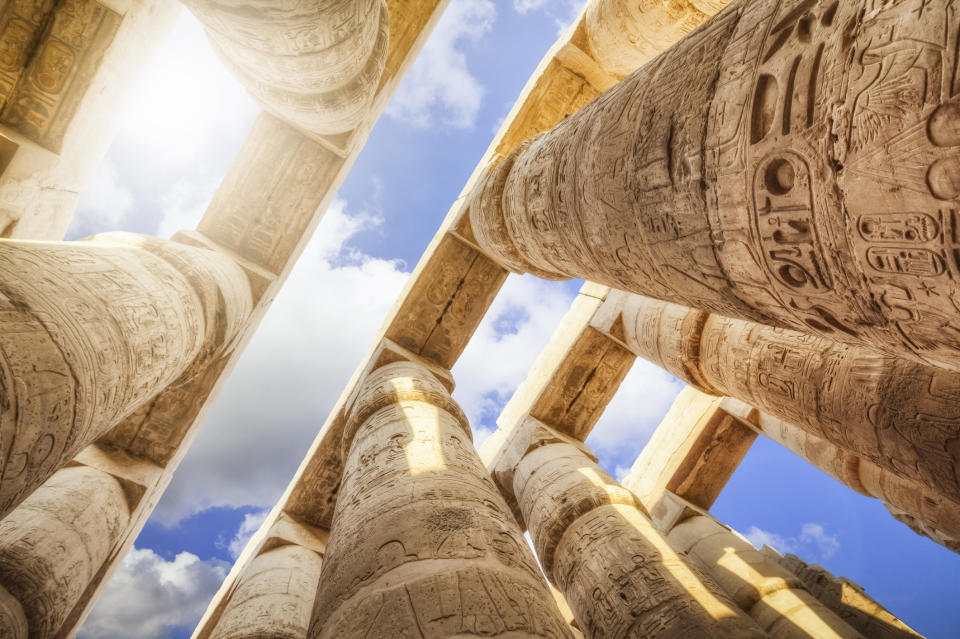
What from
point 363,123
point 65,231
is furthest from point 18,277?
point 363,123

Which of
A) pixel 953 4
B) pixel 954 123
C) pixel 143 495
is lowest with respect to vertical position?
pixel 143 495

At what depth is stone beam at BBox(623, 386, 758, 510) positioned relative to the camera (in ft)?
21.5

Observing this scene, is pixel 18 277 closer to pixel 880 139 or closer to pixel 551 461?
pixel 880 139

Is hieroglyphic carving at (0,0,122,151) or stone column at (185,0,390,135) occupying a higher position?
stone column at (185,0,390,135)

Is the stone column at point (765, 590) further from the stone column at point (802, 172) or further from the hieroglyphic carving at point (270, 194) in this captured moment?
the hieroglyphic carving at point (270, 194)

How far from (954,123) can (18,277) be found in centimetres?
304

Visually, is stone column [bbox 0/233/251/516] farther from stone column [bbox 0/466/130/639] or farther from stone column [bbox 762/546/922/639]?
stone column [bbox 762/546/922/639]

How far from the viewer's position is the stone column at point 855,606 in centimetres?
423

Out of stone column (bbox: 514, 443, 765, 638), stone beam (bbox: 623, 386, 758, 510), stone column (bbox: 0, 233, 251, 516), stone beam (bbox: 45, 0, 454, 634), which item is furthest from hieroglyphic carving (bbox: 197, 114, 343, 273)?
stone beam (bbox: 623, 386, 758, 510)

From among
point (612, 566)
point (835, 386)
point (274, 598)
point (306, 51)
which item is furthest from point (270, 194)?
point (835, 386)

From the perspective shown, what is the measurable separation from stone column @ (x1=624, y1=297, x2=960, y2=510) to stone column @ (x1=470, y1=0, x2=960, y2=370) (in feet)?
5.25

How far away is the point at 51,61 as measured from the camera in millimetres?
3998

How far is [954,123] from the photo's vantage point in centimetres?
83

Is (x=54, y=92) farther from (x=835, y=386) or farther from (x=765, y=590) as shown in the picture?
(x=765, y=590)
